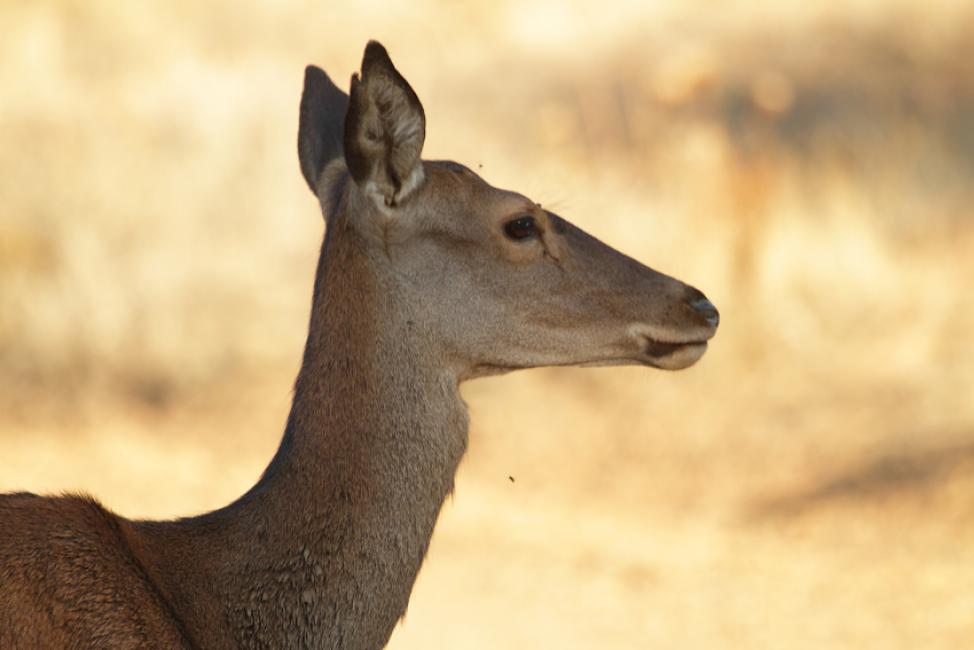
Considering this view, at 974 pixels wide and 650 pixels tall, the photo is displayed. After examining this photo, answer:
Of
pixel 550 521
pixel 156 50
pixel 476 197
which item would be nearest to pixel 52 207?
pixel 156 50

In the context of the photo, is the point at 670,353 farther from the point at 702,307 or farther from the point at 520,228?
the point at 520,228

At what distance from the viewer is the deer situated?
4.98 m

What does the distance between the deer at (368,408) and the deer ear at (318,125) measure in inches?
6.0

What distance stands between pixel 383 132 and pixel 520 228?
27.0 inches

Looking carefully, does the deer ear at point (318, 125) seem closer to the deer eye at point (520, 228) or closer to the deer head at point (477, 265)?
the deer head at point (477, 265)

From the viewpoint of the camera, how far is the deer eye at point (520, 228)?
19.4 ft

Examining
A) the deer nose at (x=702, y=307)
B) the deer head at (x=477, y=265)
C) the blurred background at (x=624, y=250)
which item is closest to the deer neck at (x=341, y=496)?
the deer head at (x=477, y=265)

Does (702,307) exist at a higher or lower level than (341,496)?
higher

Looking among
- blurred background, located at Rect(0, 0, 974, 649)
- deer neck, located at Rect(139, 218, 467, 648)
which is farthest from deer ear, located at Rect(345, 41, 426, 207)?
blurred background, located at Rect(0, 0, 974, 649)

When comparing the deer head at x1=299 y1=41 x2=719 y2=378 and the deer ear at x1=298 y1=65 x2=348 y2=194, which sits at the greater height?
the deer ear at x1=298 y1=65 x2=348 y2=194

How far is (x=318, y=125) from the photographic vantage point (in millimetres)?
6520

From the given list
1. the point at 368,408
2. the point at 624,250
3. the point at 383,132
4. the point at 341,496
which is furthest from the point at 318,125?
the point at 624,250

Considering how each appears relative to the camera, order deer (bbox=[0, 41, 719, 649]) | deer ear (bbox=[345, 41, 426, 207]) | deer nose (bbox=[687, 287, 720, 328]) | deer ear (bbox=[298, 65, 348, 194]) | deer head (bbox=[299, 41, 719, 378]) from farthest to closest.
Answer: deer ear (bbox=[298, 65, 348, 194]), deer nose (bbox=[687, 287, 720, 328]), deer head (bbox=[299, 41, 719, 378]), deer ear (bbox=[345, 41, 426, 207]), deer (bbox=[0, 41, 719, 649])

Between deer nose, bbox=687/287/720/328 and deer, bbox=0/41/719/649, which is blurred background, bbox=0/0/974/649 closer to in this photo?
deer nose, bbox=687/287/720/328
